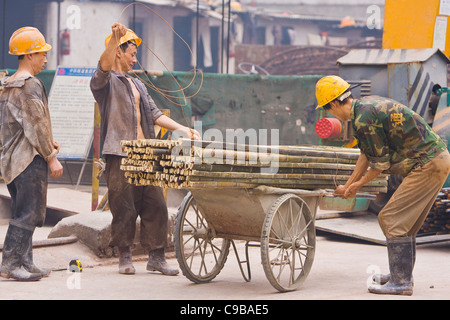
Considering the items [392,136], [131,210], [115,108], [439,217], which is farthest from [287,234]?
[439,217]

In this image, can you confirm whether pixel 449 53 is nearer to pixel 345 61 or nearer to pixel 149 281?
pixel 345 61

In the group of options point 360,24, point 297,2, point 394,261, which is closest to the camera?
point 394,261

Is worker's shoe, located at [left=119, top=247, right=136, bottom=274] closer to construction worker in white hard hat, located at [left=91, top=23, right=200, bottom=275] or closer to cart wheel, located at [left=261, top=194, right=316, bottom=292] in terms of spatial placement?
construction worker in white hard hat, located at [left=91, top=23, right=200, bottom=275]

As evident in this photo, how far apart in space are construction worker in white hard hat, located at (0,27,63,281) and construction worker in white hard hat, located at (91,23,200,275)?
21.5 inches

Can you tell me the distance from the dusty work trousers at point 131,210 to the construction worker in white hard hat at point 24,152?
57cm

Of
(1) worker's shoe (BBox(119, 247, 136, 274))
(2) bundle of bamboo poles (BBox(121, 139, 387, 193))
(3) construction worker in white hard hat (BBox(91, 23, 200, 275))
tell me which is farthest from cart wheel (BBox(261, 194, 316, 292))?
(1) worker's shoe (BBox(119, 247, 136, 274))

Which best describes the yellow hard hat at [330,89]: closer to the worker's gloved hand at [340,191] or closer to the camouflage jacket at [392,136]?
the camouflage jacket at [392,136]

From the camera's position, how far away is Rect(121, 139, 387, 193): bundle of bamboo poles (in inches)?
220

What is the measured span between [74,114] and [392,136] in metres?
7.27

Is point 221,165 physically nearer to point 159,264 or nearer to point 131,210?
point 131,210

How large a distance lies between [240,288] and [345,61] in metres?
4.41

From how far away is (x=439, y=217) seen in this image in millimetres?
8797
